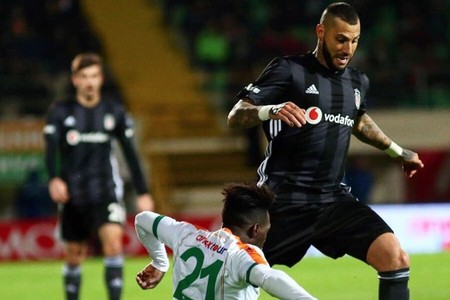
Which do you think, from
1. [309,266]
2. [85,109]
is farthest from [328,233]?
[309,266]

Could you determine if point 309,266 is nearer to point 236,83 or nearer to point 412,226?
point 412,226

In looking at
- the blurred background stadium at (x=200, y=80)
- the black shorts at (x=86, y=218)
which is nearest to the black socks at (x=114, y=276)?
the black shorts at (x=86, y=218)

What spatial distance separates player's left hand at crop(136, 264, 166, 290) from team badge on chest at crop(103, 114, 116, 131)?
3.78 meters

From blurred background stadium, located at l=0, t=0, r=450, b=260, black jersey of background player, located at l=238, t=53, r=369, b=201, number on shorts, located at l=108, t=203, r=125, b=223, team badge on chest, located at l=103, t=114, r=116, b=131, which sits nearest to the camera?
black jersey of background player, located at l=238, t=53, r=369, b=201

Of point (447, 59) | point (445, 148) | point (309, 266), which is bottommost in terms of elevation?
point (309, 266)

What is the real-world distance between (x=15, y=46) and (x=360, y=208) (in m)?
14.4

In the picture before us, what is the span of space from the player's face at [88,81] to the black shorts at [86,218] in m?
0.88

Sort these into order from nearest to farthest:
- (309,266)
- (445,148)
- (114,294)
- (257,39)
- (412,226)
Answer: (114,294) → (309,266) → (412,226) → (445,148) → (257,39)

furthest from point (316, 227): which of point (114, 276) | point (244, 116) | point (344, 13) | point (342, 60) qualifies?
point (114, 276)

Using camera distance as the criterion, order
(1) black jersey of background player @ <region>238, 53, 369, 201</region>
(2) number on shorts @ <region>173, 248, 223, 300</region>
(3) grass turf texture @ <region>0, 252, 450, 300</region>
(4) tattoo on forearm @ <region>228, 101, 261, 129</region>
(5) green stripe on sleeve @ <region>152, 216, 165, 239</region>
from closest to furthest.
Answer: (2) number on shorts @ <region>173, 248, 223, 300</region> < (5) green stripe on sleeve @ <region>152, 216, 165, 239</region> < (4) tattoo on forearm @ <region>228, 101, 261, 129</region> < (1) black jersey of background player @ <region>238, 53, 369, 201</region> < (3) grass turf texture @ <region>0, 252, 450, 300</region>

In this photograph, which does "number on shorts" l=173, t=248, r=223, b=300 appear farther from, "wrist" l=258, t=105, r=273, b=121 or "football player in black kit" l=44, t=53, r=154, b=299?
"football player in black kit" l=44, t=53, r=154, b=299

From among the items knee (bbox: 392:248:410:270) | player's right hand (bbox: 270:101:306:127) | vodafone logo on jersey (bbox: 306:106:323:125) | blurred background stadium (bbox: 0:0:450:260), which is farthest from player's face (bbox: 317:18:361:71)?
blurred background stadium (bbox: 0:0:450:260)

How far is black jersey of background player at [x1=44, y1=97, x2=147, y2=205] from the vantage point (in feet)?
30.4

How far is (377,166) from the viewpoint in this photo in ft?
66.2
